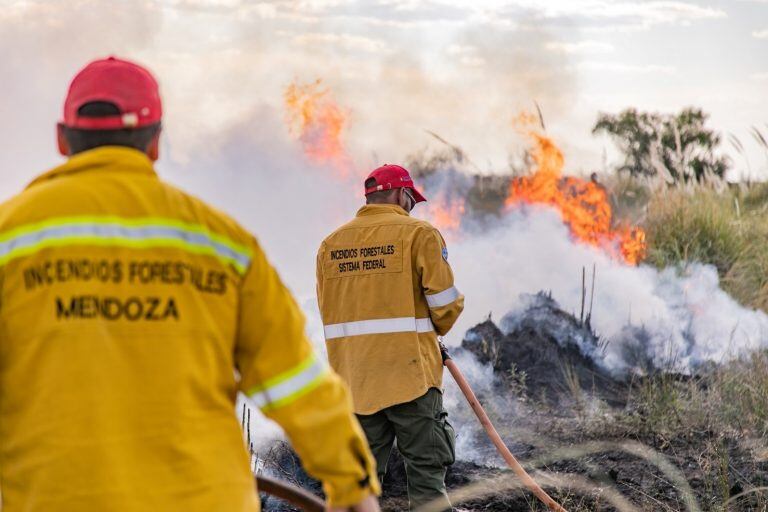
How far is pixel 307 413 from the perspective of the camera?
221 cm

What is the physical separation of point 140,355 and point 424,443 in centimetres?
331

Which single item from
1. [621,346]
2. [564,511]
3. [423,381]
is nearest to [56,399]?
[423,381]

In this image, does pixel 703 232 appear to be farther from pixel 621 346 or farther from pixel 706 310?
pixel 621 346

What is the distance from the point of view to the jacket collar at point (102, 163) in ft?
7.19

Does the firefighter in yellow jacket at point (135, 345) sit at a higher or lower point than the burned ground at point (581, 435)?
higher

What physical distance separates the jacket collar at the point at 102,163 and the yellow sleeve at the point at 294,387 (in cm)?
30

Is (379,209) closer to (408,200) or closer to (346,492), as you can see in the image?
(408,200)

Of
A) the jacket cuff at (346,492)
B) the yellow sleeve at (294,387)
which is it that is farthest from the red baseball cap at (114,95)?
the jacket cuff at (346,492)

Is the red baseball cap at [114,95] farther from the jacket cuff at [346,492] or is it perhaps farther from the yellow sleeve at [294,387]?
the jacket cuff at [346,492]

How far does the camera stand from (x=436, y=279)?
206 inches

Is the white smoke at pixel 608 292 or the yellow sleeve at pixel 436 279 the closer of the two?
the yellow sleeve at pixel 436 279

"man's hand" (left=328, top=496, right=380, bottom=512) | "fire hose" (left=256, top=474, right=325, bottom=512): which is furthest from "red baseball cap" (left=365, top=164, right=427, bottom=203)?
"man's hand" (left=328, top=496, right=380, bottom=512)

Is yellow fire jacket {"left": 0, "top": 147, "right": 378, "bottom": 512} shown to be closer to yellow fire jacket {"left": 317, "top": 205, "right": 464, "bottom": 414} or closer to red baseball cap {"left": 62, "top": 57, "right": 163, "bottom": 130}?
red baseball cap {"left": 62, "top": 57, "right": 163, "bottom": 130}

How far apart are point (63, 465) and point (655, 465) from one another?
5314 millimetres
